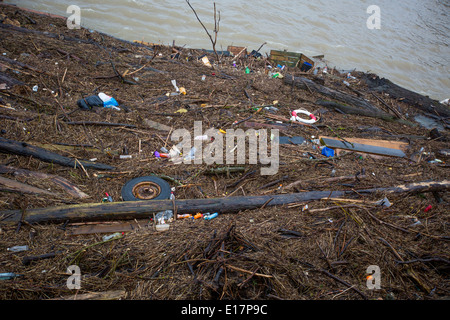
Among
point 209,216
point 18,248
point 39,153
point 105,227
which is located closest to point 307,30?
point 209,216

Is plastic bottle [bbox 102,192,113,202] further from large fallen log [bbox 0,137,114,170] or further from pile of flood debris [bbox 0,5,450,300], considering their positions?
large fallen log [bbox 0,137,114,170]

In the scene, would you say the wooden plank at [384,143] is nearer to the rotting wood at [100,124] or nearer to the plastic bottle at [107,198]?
the rotting wood at [100,124]

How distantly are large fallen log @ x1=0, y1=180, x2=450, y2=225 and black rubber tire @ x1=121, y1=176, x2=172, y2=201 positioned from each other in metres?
0.22

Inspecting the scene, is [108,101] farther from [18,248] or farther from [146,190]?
[18,248]

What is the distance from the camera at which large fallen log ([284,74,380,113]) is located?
704 centimetres

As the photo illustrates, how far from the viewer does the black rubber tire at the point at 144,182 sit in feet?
11.8

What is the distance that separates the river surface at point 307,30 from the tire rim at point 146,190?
7.55 m

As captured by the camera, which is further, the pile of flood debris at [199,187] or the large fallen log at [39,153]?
the large fallen log at [39,153]

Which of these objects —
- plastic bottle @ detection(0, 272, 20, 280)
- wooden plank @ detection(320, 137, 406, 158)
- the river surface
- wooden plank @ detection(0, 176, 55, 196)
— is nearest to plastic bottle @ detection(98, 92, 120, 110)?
wooden plank @ detection(0, 176, 55, 196)

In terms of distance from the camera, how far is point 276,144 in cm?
485

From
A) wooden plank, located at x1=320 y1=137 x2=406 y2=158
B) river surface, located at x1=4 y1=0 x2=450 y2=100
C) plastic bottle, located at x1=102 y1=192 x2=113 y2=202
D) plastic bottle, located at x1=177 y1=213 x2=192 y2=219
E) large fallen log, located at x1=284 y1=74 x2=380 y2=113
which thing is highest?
river surface, located at x1=4 y1=0 x2=450 y2=100

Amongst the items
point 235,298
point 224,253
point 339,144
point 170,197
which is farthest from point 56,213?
point 339,144

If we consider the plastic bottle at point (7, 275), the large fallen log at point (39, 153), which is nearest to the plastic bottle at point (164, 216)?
the large fallen log at point (39, 153)

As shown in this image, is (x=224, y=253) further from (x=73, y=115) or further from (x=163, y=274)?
(x=73, y=115)
